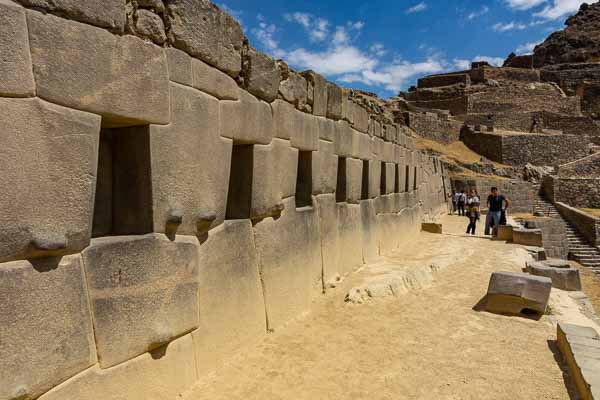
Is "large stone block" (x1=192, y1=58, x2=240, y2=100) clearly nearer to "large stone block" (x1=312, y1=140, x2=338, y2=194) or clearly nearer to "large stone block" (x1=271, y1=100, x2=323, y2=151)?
"large stone block" (x1=271, y1=100, x2=323, y2=151)

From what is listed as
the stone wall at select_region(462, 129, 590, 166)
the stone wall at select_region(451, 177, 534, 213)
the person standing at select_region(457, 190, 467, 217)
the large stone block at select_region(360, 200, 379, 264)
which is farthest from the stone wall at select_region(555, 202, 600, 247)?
the large stone block at select_region(360, 200, 379, 264)

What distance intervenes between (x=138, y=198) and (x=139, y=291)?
59 cm

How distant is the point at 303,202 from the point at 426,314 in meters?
1.91

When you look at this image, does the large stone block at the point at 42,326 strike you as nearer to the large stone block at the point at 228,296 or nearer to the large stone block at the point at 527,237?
the large stone block at the point at 228,296

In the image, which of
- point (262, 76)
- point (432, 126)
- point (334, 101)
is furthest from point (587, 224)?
point (262, 76)

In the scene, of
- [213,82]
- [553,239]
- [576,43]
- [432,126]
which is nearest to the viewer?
[213,82]

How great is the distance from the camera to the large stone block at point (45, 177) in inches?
82.5

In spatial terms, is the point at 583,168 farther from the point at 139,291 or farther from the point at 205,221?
the point at 139,291

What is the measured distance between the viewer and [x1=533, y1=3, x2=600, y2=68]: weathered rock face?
58375mm

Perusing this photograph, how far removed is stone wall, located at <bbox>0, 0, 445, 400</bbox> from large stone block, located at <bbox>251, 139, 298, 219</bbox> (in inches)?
0.8

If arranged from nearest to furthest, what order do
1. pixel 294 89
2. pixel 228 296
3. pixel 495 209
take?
pixel 228 296, pixel 294 89, pixel 495 209

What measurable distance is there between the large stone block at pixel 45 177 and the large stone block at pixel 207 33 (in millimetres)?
949

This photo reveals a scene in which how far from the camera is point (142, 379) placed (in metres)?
2.87

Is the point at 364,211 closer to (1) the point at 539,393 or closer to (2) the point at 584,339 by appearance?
(2) the point at 584,339
